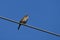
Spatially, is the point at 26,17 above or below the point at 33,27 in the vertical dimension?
above

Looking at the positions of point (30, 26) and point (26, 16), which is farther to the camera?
point (26, 16)

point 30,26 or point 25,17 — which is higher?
point 25,17

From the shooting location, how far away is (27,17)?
655 inches

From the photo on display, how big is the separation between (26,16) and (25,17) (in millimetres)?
400

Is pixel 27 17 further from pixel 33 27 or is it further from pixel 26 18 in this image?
pixel 33 27

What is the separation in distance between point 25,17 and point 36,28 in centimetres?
577

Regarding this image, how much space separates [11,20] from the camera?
1066 cm

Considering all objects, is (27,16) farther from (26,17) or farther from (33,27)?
(33,27)

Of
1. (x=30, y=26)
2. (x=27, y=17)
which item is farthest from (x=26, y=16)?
(x=30, y=26)

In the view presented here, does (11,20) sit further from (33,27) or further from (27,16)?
(27,16)

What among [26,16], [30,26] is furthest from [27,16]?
[30,26]

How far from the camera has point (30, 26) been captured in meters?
10.7

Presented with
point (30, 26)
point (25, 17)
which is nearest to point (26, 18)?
point (25, 17)

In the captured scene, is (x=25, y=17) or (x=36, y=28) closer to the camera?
(x=36, y=28)
